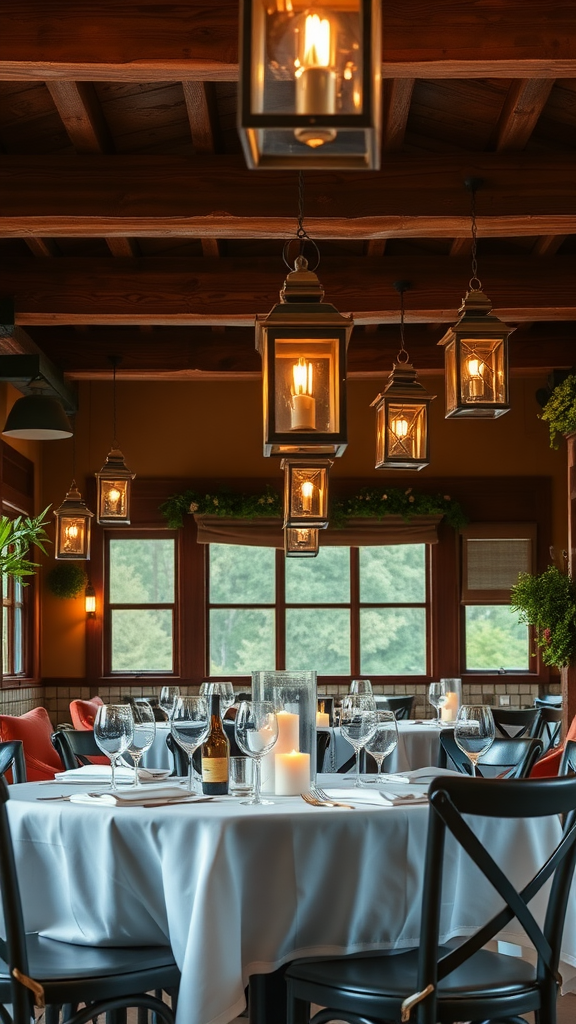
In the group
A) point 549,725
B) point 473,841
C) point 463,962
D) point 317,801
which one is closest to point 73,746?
point 317,801

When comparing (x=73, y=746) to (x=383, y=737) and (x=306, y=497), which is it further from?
(x=306, y=497)

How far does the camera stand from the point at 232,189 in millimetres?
6297

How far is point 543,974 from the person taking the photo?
8.85ft

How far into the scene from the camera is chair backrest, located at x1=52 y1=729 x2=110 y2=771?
5.13 meters

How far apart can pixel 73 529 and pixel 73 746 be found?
146 inches

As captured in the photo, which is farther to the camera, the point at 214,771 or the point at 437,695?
the point at 437,695

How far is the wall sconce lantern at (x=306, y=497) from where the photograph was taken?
814cm

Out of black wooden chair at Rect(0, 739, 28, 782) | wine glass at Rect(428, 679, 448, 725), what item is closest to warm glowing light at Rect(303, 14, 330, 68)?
black wooden chair at Rect(0, 739, 28, 782)

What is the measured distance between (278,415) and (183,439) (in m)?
7.97

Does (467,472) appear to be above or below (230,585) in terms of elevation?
above

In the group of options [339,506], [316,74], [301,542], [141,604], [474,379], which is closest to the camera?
[316,74]

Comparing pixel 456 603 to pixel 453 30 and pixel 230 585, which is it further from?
pixel 453 30

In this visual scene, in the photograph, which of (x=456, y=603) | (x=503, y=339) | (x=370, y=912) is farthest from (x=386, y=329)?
(x=370, y=912)

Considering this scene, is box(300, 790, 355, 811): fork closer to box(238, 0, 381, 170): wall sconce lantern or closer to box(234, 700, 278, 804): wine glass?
box(234, 700, 278, 804): wine glass
